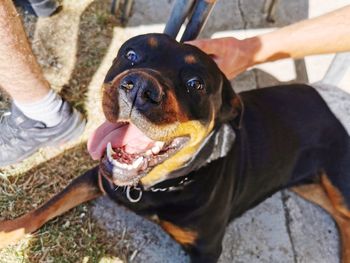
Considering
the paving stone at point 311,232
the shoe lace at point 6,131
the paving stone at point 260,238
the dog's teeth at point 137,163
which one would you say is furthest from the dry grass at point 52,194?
the paving stone at point 311,232

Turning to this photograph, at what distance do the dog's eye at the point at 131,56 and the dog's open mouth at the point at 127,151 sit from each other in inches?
11.8

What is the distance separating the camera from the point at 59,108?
3426 mm

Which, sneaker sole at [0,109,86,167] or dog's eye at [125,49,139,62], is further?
sneaker sole at [0,109,86,167]

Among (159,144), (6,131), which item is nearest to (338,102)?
(159,144)

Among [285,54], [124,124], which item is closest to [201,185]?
[124,124]

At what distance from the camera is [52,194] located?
3361 millimetres

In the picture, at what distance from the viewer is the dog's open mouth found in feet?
7.99

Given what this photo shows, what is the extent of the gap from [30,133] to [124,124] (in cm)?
104

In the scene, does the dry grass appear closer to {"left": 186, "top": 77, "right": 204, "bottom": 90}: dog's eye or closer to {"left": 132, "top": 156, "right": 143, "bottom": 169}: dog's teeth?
{"left": 132, "top": 156, "right": 143, "bottom": 169}: dog's teeth

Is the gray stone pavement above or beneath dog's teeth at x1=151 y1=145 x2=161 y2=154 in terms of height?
beneath

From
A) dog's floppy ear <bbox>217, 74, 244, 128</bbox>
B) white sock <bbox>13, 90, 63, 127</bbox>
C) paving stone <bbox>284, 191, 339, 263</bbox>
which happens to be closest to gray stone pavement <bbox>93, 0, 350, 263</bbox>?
paving stone <bbox>284, 191, 339, 263</bbox>

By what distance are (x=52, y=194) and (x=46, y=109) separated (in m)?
0.51

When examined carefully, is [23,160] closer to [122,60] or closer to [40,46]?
[40,46]

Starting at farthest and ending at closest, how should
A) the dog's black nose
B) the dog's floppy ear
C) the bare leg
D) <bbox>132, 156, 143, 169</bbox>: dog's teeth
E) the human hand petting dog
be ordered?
the human hand petting dog, the bare leg, the dog's floppy ear, <bbox>132, 156, 143, 169</bbox>: dog's teeth, the dog's black nose
